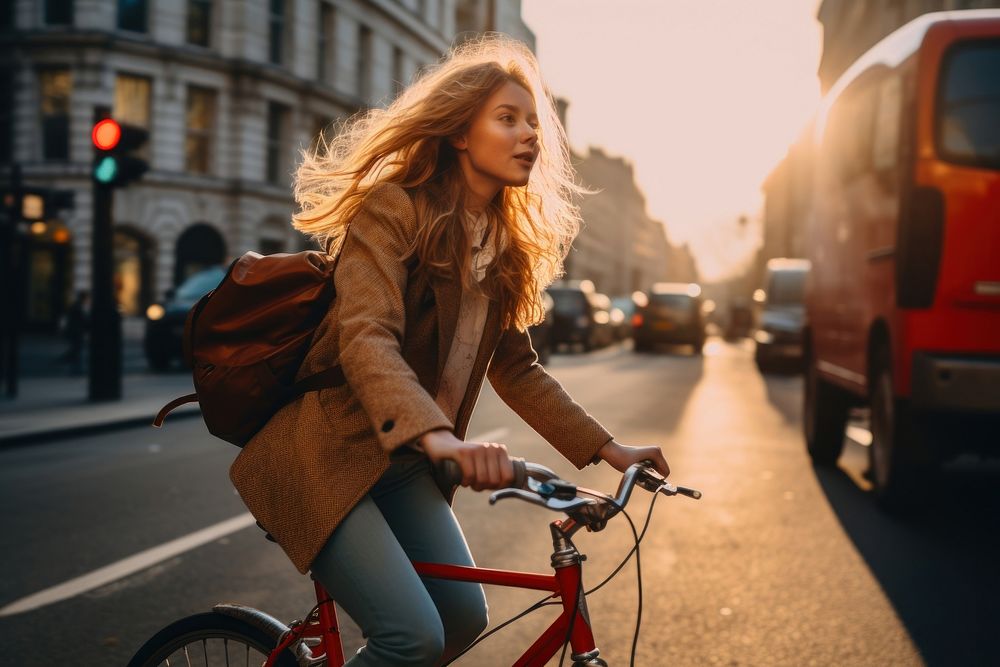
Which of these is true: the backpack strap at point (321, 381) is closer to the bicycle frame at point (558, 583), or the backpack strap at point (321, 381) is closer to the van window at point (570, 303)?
the bicycle frame at point (558, 583)

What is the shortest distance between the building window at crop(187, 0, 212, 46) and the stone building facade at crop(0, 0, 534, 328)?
0.04 meters

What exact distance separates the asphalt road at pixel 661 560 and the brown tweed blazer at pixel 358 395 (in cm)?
199

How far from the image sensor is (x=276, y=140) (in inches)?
1435

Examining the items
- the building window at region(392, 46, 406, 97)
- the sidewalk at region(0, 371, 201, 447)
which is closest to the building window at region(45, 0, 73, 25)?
the building window at region(392, 46, 406, 97)

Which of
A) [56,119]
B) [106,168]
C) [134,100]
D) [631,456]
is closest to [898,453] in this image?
[631,456]

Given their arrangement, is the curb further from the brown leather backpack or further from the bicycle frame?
the bicycle frame

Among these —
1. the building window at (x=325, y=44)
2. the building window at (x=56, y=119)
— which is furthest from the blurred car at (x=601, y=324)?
the building window at (x=56, y=119)

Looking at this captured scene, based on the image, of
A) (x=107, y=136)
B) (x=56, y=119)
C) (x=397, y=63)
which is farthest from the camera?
(x=397, y=63)

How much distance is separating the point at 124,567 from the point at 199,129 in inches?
1188

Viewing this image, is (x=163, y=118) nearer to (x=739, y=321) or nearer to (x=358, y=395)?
(x=739, y=321)

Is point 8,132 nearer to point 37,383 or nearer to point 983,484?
point 37,383

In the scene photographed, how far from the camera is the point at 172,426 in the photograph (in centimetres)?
1194

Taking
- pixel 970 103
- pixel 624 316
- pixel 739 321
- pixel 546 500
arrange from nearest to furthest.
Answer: pixel 546 500 → pixel 970 103 → pixel 624 316 → pixel 739 321

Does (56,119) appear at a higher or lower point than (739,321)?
higher
